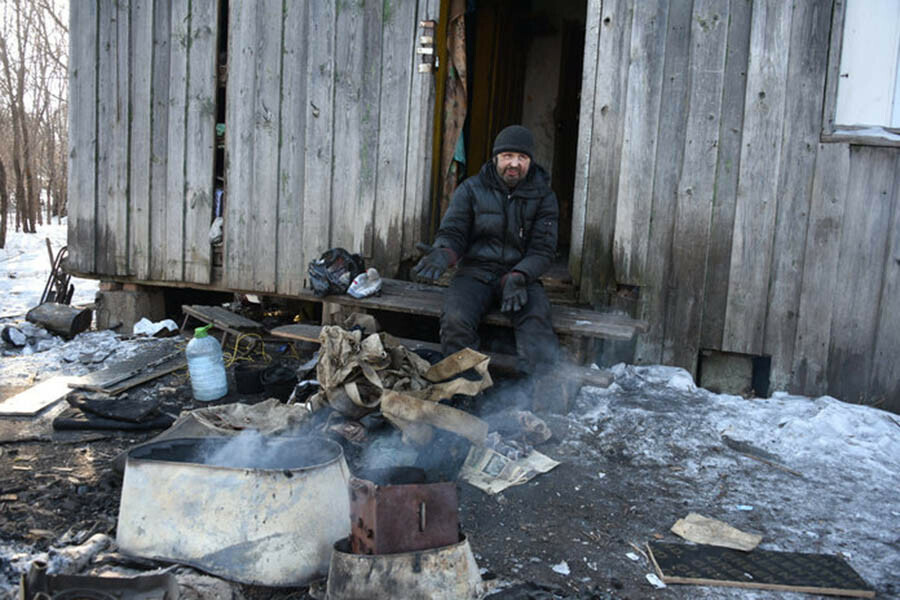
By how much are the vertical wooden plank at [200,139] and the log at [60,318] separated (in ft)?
3.49

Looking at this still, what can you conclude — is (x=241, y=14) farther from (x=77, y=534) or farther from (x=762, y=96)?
(x=77, y=534)

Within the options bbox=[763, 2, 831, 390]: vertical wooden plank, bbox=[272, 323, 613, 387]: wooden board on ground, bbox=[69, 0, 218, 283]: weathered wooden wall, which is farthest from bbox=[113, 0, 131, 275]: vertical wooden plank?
bbox=[763, 2, 831, 390]: vertical wooden plank

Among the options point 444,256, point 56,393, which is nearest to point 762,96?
point 444,256

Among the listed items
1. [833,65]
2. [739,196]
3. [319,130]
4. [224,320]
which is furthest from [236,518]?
[833,65]

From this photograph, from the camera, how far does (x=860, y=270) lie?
464 centimetres

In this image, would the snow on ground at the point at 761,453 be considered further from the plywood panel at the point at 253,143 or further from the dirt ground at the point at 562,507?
the plywood panel at the point at 253,143

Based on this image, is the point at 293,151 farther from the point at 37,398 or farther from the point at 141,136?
the point at 37,398

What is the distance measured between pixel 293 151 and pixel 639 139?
290cm

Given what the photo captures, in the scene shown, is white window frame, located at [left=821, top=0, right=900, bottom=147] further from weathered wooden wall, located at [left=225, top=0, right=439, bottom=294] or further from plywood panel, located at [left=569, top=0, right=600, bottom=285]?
weathered wooden wall, located at [left=225, top=0, right=439, bottom=294]

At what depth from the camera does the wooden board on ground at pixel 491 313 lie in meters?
4.54

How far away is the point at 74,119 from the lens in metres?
6.42

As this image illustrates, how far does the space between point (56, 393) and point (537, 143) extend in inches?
257

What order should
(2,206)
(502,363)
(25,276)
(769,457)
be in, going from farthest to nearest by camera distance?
(2,206) → (25,276) → (502,363) → (769,457)

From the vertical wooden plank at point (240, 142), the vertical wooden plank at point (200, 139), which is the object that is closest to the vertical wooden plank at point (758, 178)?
the vertical wooden plank at point (240, 142)
